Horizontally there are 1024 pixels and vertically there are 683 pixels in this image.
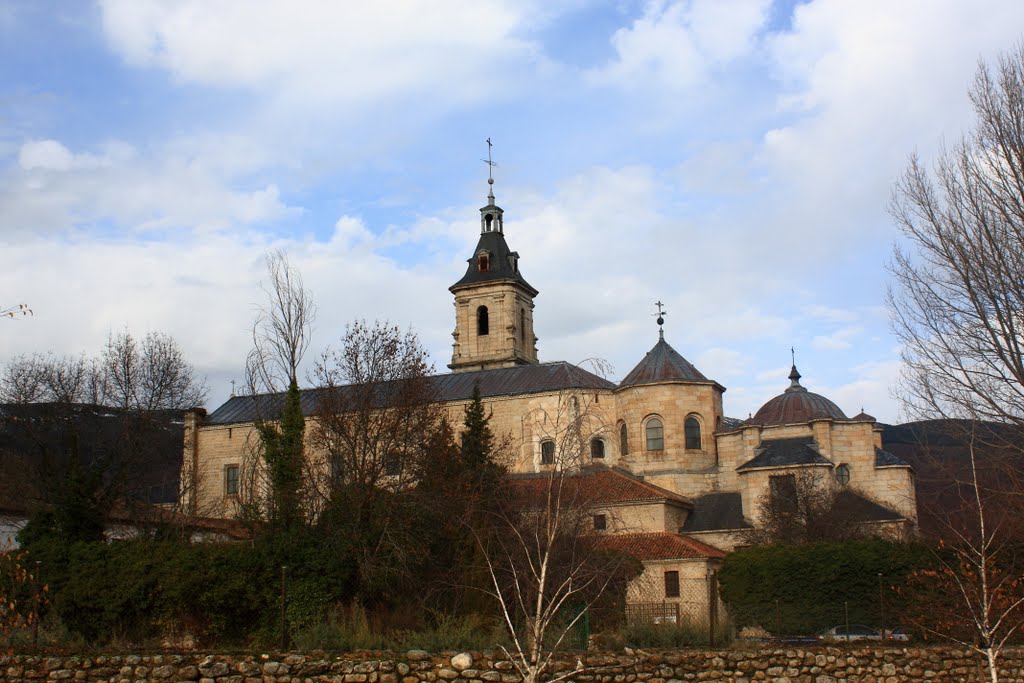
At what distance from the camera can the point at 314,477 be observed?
96.6ft

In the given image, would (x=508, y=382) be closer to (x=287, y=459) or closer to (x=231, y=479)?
(x=231, y=479)

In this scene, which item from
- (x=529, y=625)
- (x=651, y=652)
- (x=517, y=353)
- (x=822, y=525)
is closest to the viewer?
(x=529, y=625)

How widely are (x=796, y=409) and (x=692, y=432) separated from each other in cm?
445

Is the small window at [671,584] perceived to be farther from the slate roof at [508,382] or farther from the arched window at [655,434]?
the slate roof at [508,382]

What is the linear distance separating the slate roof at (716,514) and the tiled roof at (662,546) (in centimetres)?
148

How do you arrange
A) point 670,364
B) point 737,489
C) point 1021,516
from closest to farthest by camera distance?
1. point 1021,516
2. point 737,489
3. point 670,364

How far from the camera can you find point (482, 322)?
66125 mm

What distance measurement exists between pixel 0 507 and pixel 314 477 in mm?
8167

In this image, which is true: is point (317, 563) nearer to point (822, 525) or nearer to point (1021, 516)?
point (1021, 516)

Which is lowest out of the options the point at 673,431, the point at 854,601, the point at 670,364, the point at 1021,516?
the point at 854,601

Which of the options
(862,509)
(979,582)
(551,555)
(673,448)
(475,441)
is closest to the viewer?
(979,582)

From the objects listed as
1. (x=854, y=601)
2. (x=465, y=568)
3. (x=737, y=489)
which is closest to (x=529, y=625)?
(x=465, y=568)

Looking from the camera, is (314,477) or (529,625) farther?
(314,477)

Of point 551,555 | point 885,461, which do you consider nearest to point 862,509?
point 885,461
